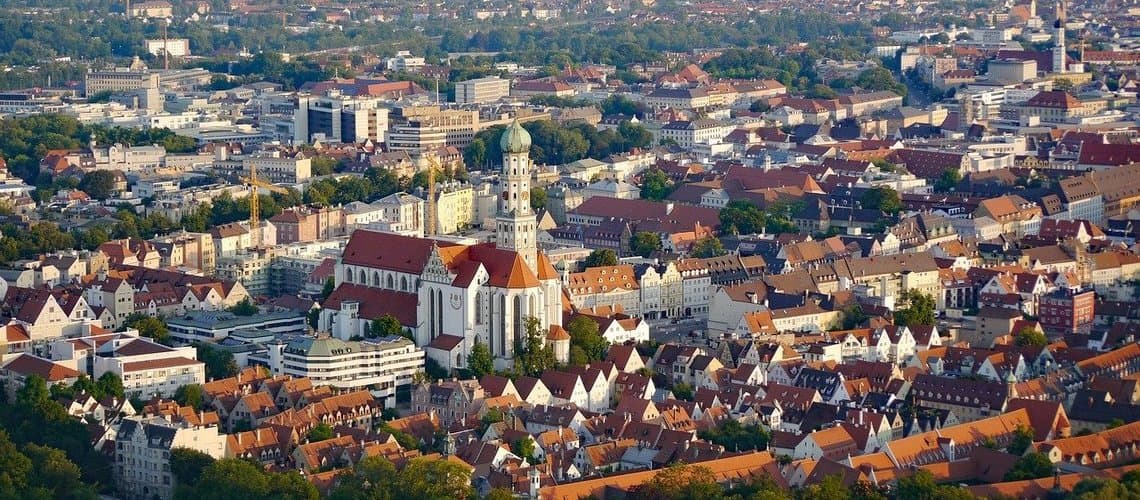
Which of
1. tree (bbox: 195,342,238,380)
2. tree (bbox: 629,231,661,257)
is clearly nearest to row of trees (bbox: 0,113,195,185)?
tree (bbox: 629,231,661,257)

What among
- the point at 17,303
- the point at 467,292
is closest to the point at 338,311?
the point at 467,292

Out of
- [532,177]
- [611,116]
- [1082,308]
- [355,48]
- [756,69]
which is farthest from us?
[355,48]

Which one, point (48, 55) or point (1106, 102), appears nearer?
point (1106, 102)

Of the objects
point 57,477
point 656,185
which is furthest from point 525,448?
point 656,185

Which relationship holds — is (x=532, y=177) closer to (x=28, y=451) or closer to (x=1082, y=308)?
(x=1082, y=308)

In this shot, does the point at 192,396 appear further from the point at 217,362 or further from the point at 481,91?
the point at 481,91

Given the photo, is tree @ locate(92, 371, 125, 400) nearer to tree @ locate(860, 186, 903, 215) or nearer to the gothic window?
the gothic window

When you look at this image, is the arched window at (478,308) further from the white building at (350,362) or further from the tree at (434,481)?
the tree at (434,481)
